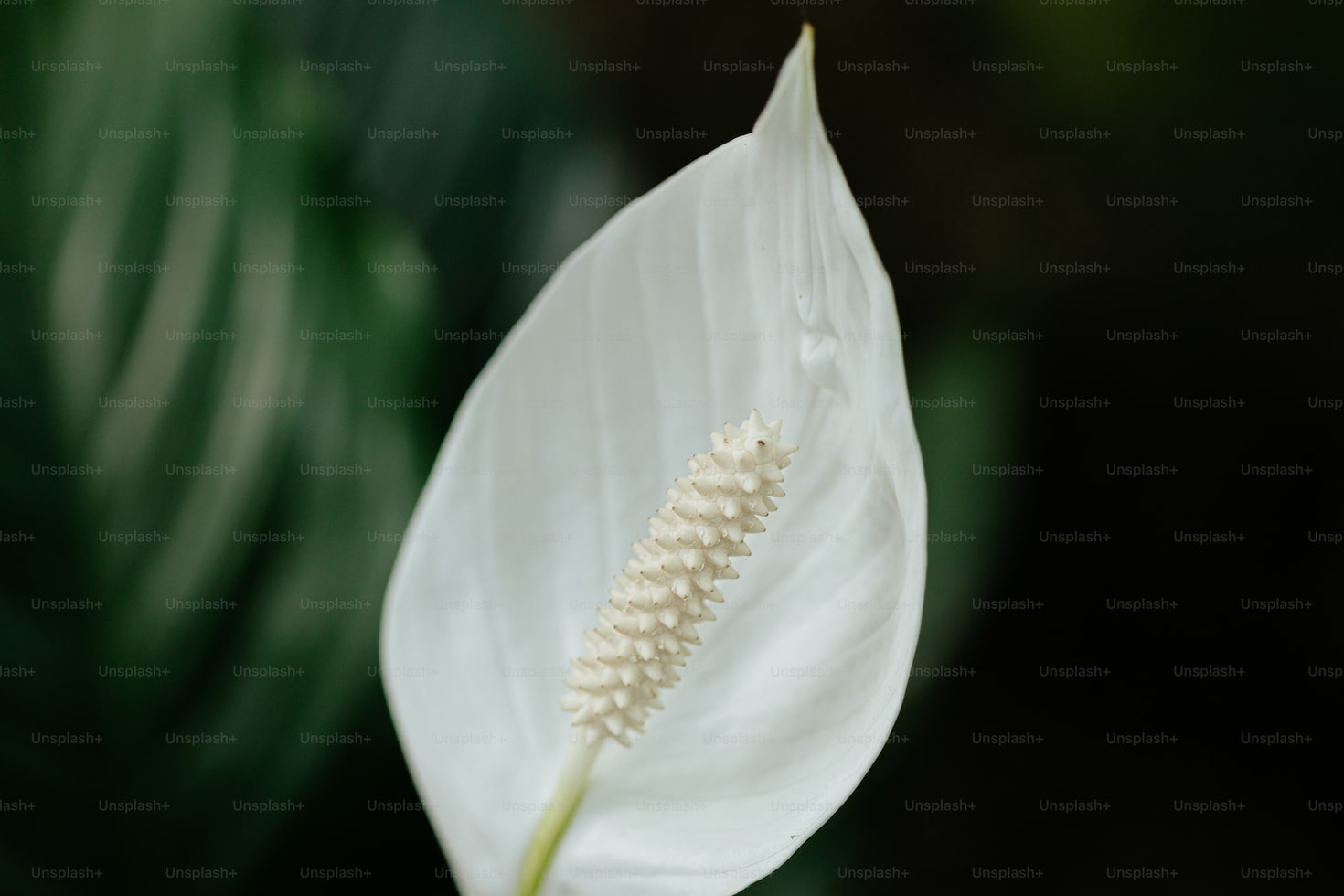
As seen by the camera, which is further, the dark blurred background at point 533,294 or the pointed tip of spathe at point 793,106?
the dark blurred background at point 533,294

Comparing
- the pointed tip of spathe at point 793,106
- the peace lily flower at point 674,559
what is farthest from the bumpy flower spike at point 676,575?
the pointed tip of spathe at point 793,106

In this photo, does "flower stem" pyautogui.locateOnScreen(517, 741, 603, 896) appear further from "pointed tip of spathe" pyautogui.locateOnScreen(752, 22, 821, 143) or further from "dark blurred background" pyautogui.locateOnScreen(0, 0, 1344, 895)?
"pointed tip of spathe" pyautogui.locateOnScreen(752, 22, 821, 143)

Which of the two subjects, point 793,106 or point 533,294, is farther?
point 533,294

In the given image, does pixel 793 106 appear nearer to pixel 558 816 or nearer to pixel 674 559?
pixel 674 559

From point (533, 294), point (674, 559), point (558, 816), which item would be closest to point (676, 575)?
point (674, 559)

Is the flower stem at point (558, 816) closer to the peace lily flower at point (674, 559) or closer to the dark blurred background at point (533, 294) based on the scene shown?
the peace lily flower at point (674, 559)

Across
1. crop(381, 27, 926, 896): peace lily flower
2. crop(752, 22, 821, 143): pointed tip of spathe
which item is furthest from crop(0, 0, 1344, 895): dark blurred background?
crop(752, 22, 821, 143): pointed tip of spathe

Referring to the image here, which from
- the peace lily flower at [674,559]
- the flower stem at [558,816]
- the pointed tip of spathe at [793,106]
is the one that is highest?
the pointed tip of spathe at [793,106]
